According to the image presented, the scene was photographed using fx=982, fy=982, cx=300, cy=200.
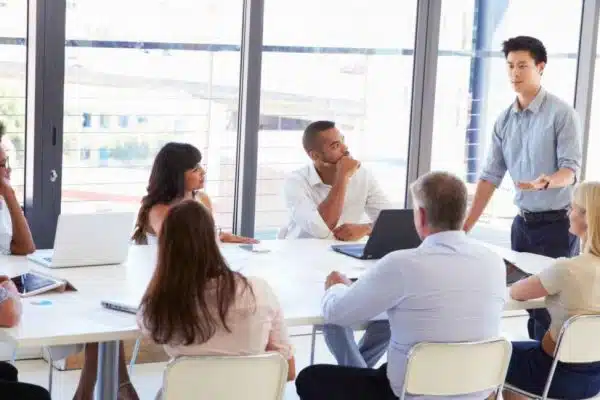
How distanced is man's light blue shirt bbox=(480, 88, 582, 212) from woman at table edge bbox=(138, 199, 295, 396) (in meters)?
2.40

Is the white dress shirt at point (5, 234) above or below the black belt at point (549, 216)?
below

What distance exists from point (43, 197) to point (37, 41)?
2.51 ft

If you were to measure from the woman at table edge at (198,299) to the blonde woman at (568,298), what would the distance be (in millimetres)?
1149

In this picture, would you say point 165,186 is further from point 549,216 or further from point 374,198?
point 549,216

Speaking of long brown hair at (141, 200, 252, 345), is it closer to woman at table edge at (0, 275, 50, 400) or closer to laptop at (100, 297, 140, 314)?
laptop at (100, 297, 140, 314)

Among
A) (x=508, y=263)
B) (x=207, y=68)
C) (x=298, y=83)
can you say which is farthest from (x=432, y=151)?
(x=508, y=263)

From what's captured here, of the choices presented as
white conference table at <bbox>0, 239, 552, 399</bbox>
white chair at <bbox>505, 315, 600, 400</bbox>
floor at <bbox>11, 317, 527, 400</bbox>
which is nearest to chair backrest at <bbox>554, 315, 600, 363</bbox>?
white chair at <bbox>505, 315, 600, 400</bbox>

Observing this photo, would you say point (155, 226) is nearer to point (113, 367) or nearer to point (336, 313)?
point (113, 367)

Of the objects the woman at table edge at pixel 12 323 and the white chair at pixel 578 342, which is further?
the white chair at pixel 578 342

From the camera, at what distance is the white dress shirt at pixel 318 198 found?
479 centimetres

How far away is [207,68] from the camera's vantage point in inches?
206

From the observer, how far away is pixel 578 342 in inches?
132

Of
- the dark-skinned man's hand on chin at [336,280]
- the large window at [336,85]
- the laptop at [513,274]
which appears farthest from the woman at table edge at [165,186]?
the laptop at [513,274]

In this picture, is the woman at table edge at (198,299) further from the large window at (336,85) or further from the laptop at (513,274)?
the large window at (336,85)
